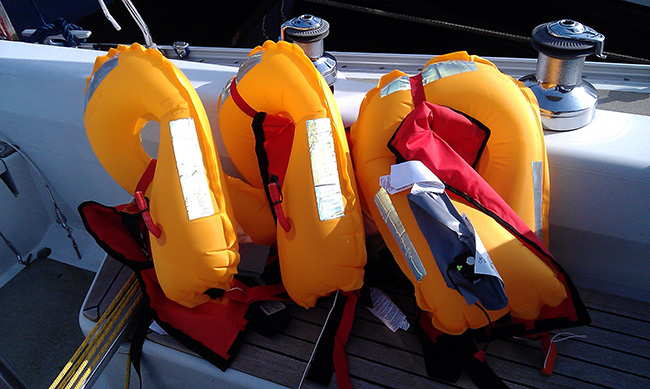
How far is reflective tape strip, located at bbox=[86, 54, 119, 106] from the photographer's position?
4.21 ft

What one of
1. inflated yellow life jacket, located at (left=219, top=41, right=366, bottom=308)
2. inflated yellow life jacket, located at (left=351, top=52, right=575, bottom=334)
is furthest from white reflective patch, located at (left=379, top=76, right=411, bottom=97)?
inflated yellow life jacket, located at (left=219, top=41, right=366, bottom=308)

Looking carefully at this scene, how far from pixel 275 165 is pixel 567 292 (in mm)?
778

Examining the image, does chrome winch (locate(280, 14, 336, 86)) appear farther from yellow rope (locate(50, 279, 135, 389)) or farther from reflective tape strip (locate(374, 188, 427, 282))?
yellow rope (locate(50, 279, 135, 389))

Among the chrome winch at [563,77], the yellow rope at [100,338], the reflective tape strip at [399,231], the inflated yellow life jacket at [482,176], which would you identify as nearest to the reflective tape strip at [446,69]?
the inflated yellow life jacket at [482,176]

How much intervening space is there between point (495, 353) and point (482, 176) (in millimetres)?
448

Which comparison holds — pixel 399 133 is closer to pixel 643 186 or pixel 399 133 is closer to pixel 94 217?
pixel 643 186

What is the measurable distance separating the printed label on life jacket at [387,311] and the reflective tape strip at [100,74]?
928mm

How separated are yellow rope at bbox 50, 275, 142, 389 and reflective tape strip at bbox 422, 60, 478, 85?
100cm

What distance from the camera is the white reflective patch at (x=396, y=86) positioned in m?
1.24

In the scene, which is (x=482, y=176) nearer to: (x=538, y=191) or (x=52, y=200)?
(x=538, y=191)

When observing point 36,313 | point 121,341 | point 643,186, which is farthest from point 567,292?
point 36,313

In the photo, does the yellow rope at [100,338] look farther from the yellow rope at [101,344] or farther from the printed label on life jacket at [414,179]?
the printed label on life jacket at [414,179]

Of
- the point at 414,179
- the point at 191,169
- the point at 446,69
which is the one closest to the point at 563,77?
the point at 446,69

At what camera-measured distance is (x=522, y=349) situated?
1242 millimetres
